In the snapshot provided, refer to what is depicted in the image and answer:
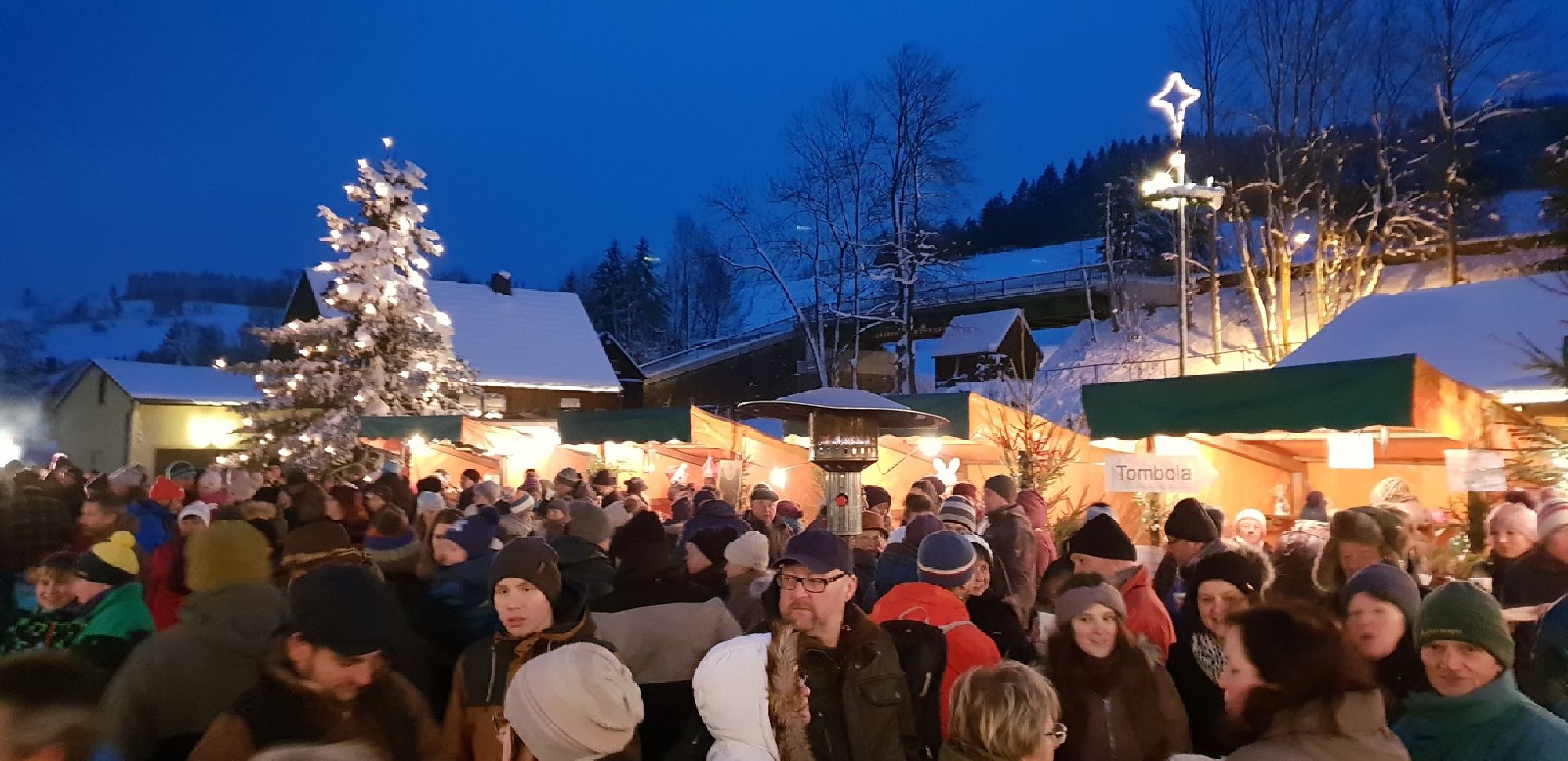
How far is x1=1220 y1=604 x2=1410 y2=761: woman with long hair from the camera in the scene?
7.59 feet

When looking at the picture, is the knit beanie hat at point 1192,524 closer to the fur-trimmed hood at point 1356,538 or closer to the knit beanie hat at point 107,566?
the fur-trimmed hood at point 1356,538

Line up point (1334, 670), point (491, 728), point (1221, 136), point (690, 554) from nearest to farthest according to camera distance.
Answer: point (1334, 670) → point (491, 728) → point (690, 554) → point (1221, 136)

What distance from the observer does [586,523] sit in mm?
6023

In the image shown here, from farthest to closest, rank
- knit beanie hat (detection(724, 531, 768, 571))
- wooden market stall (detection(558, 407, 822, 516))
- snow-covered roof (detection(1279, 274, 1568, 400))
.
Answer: snow-covered roof (detection(1279, 274, 1568, 400)) < wooden market stall (detection(558, 407, 822, 516)) < knit beanie hat (detection(724, 531, 768, 571))

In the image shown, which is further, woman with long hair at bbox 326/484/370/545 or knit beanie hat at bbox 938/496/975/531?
woman with long hair at bbox 326/484/370/545

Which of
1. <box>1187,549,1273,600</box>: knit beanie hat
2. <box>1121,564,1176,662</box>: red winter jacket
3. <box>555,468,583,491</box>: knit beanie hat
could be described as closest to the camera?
<box>1187,549,1273,600</box>: knit beanie hat

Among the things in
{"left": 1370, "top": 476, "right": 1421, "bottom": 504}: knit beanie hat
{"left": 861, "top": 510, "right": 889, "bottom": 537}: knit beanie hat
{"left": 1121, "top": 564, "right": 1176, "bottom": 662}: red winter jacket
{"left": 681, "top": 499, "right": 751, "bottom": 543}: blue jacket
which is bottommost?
{"left": 1121, "top": 564, "right": 1176, "bottom": 662}: red winter jacket

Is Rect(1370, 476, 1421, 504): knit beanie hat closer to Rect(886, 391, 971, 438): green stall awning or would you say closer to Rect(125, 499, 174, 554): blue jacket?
Rect(886, 391, 971, 438): green stall awning

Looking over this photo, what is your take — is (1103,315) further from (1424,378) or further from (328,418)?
(1424,378)

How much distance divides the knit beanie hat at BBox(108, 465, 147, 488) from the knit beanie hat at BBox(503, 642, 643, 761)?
797 cm

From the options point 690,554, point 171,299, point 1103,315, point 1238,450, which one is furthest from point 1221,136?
point 171,299

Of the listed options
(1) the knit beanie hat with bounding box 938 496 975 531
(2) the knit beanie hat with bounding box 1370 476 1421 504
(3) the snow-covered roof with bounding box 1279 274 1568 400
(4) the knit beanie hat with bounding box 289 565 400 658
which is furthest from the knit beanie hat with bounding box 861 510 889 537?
(3) the snow-covered roof with bounding box 1279 274 1568 400

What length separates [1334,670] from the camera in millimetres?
2373

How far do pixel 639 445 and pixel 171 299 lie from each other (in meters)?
101
